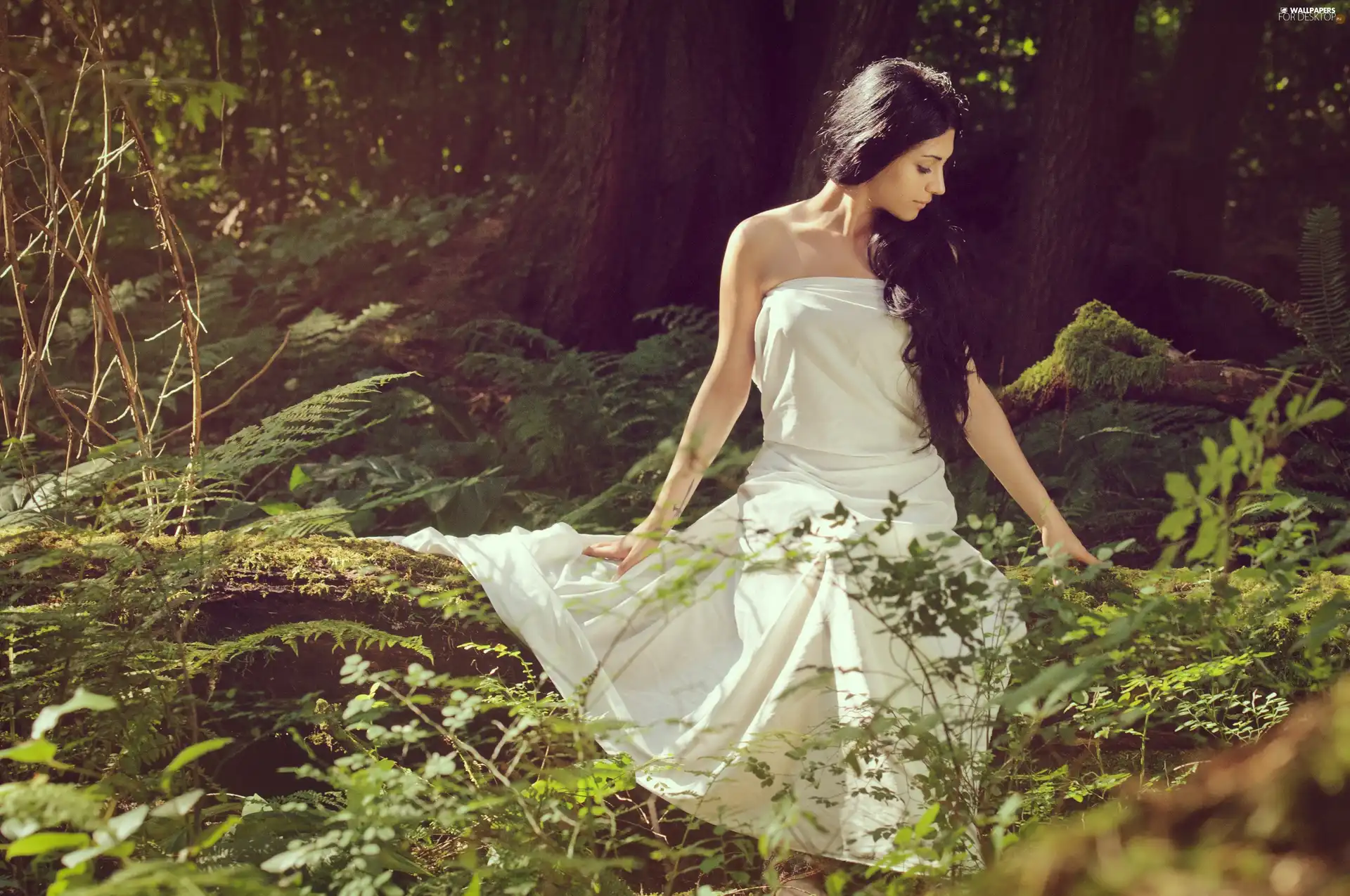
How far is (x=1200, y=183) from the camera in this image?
7945 millimetres

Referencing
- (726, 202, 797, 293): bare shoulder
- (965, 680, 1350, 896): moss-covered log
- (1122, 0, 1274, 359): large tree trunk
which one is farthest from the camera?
(1122, 0, 1274, 359): large tree trunk

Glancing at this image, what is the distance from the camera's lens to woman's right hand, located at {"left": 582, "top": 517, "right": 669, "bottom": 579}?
308cm

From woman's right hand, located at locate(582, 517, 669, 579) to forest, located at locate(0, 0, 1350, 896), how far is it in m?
0.37

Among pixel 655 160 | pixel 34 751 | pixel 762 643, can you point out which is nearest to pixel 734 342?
pixel 762 643

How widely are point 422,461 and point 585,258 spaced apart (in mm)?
1588

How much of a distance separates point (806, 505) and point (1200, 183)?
635cm

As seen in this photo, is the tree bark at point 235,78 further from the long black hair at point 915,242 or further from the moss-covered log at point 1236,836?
the moss-covered log at point 1236,836

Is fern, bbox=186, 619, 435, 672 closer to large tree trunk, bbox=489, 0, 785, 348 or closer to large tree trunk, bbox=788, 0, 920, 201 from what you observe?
large tree trunk, bbox=788, 0, 920, 201

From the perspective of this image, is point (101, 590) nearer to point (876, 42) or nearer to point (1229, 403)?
point (1229, 403)

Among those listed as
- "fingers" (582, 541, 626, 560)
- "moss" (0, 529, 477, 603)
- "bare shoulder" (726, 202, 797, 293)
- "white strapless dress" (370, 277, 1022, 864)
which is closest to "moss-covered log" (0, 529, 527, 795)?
"moss" (0, 529, 477, 603)

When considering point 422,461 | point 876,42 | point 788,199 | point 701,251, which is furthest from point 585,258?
point 876,42

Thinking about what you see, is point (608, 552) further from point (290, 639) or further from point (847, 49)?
point (847, 49)

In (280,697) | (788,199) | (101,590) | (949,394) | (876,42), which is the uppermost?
(876,42)

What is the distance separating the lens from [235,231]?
28.5 feet
